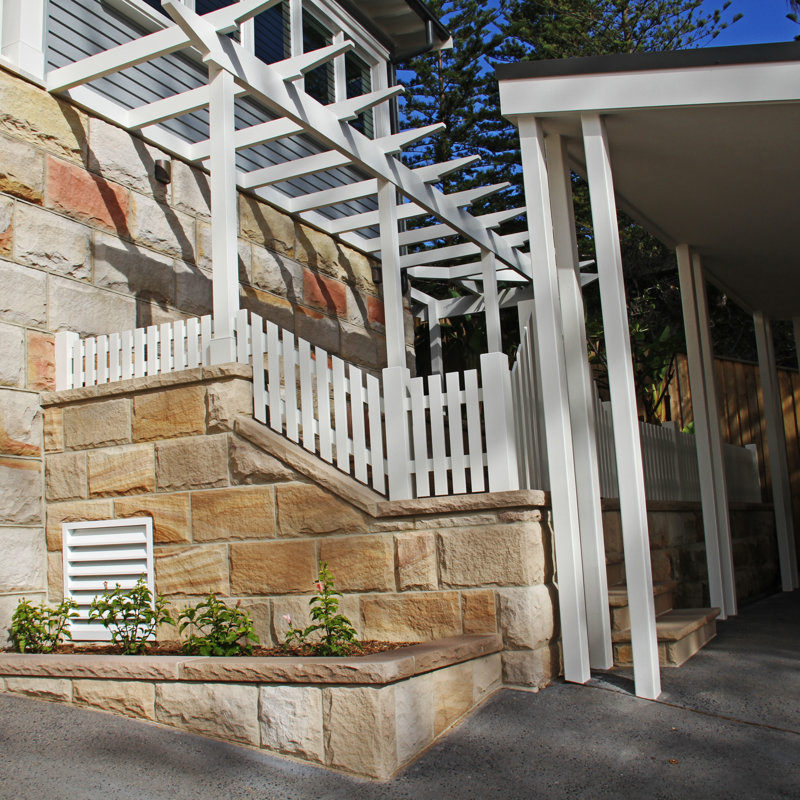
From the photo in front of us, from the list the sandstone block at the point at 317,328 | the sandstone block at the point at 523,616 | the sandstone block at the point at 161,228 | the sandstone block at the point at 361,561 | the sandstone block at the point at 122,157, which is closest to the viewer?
the sandstone block at the point at 523,616

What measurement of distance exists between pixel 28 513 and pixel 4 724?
75.8 inches

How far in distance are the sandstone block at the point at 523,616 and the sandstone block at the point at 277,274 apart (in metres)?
4.14

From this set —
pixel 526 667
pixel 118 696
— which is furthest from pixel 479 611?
pixel 118 696

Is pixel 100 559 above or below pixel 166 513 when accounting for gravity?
below

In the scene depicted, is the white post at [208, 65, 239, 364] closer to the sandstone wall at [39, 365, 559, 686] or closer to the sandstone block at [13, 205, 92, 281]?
the sandstone wall at [39, 365, 559, 686]

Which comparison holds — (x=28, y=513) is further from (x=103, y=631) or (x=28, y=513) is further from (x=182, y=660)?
(x=182, y=660)

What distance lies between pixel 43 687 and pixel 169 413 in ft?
5.46

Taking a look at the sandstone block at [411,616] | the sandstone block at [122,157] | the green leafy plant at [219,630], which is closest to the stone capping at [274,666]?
the sandstone block at [411,616]

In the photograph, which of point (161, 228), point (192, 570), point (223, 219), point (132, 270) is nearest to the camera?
point (192, 570)

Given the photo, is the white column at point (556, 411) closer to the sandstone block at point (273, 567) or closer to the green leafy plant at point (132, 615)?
the sandstone block at point (273, 567)

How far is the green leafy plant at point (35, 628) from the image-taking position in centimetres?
507

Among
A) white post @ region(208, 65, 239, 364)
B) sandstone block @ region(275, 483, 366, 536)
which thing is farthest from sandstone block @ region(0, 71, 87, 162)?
sandstone block @ region(275, 483, 366, 536)

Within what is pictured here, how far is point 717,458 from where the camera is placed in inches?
258

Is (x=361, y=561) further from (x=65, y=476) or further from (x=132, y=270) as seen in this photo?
(x=132, y=270)
